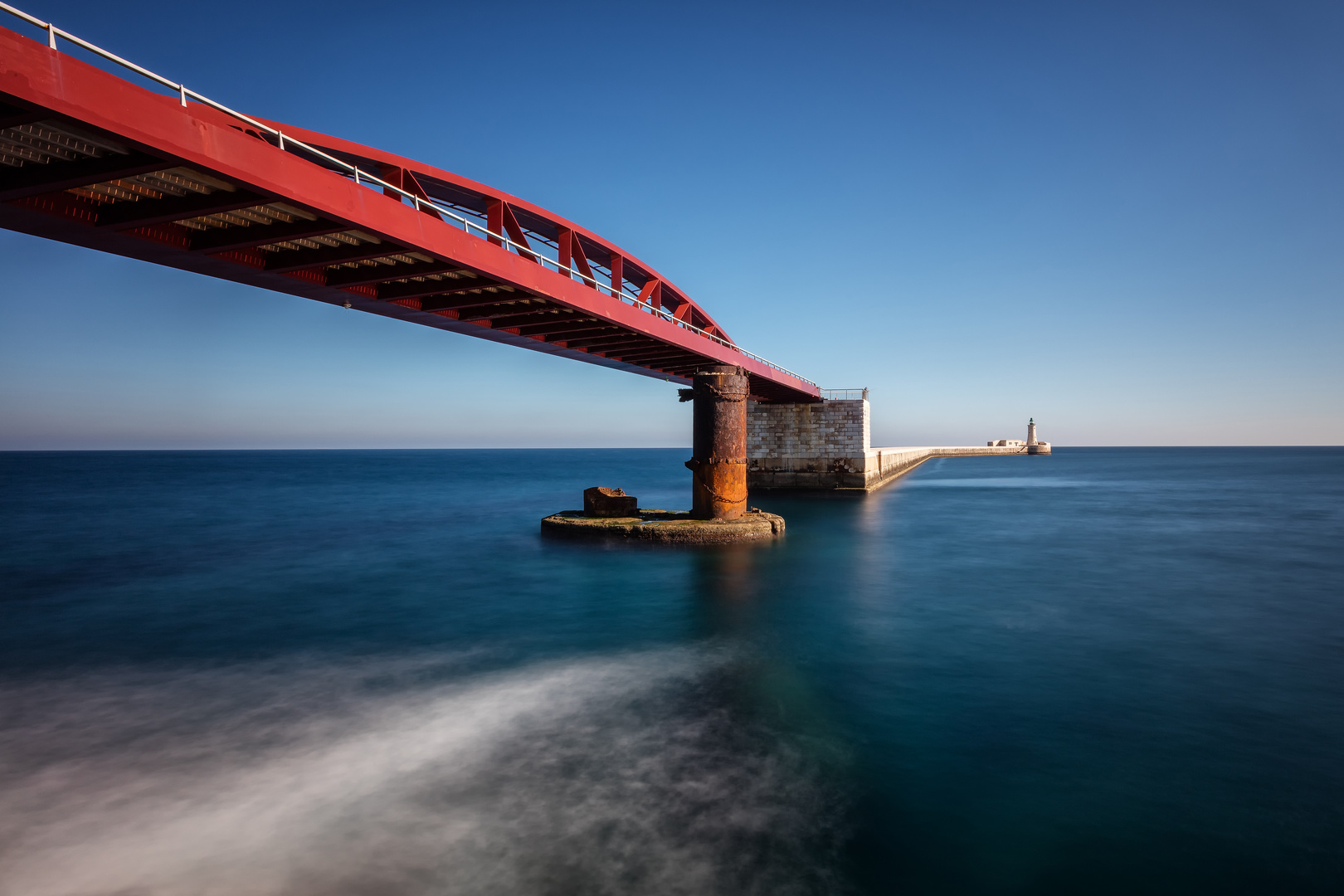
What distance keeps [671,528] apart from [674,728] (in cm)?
1248

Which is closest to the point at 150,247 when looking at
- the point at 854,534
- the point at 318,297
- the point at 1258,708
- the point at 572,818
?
the point at 318,297

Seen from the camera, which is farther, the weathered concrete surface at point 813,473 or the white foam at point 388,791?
the weathered concrete surface at point 813,473

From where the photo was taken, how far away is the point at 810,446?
4009 centimetres

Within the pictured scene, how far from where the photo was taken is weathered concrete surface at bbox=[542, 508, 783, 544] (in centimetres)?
2022

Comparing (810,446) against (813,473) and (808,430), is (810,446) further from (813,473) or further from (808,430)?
(813,473)

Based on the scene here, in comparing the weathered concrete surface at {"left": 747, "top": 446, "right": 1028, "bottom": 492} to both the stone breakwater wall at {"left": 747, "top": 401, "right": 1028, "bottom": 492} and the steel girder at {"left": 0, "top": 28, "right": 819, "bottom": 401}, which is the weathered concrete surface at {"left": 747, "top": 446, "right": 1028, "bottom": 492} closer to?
the stone breakwater wall at {"left": 747, "top": 401, "right": 1028, "bottom": 492}

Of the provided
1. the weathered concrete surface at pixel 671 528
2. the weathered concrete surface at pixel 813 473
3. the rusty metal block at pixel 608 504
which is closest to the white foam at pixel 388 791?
the weathered concrete surface at pixel 671 528

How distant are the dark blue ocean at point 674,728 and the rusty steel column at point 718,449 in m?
2.29

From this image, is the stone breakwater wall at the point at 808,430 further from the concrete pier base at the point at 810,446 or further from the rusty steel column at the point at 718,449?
the rusty steel column at the point at 718,449

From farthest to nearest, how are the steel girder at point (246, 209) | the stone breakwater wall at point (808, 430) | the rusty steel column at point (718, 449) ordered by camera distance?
the stone breakwater wall at point (808, 430) → the rusty steel column at point (718, 449) → the steel girder at point (246, 209)

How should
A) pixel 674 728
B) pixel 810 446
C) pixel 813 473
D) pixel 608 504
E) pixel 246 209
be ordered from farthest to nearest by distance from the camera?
1. pixel 813 473
2. pixel 810 446
3. pixel 608 504
4. pixel 246 209
5. pixel 674 728

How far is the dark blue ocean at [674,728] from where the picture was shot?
524 centimetres

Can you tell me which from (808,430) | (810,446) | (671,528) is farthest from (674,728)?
(810,446)

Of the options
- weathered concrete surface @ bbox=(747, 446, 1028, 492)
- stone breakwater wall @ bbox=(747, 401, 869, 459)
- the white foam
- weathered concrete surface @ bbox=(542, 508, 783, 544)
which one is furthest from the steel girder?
weathered concrete surface @ bbox=(747, 446, 1028, 492)
